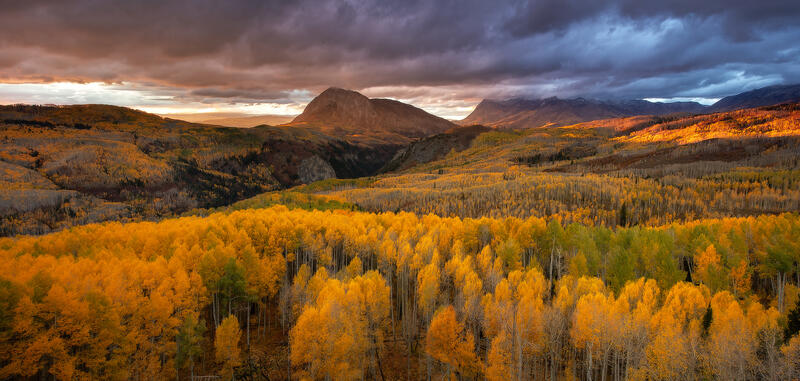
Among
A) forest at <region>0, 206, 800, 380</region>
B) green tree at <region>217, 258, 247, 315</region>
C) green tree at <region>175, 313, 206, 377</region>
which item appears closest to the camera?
forest at <region>0, 206, 800, 380</region>

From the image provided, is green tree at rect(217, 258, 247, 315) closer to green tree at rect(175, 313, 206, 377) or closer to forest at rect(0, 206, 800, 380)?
forest at rect(0, 206, 800, 380)

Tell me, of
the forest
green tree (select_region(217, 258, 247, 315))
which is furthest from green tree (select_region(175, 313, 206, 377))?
green tree (select_region(217, 258, 247, 315))

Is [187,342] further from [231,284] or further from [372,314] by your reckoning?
[372,314]

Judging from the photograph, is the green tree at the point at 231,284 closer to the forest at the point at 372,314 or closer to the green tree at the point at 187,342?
the forest at the point at 372,314

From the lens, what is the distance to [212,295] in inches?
2048

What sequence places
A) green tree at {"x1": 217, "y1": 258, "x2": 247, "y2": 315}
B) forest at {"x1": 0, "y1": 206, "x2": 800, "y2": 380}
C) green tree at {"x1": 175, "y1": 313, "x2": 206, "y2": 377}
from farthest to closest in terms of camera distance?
green tree at {"x1": 217, "y1": 258, "x2": 247, "y2": 315} < green tree at {"x1": 175, "y1": 313, "x2": 206, "y2": 377} < forest at {"x1": 0, "y1": 206, "x2": 800, "y2": 380}

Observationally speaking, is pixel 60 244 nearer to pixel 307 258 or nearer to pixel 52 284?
pixel 52 284

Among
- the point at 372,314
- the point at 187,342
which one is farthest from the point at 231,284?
the point at 372,314

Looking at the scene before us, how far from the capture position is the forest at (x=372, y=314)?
34.4 metres

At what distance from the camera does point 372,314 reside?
164 ft

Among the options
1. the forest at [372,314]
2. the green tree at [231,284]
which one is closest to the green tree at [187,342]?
the forest at [372,314]

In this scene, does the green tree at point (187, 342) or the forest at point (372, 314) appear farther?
A: the green tree at point (187, 342)

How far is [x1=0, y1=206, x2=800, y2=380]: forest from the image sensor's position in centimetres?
3444

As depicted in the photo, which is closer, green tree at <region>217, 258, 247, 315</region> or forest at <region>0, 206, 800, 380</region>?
forest at <region>0, 206, 800, 380</region>
